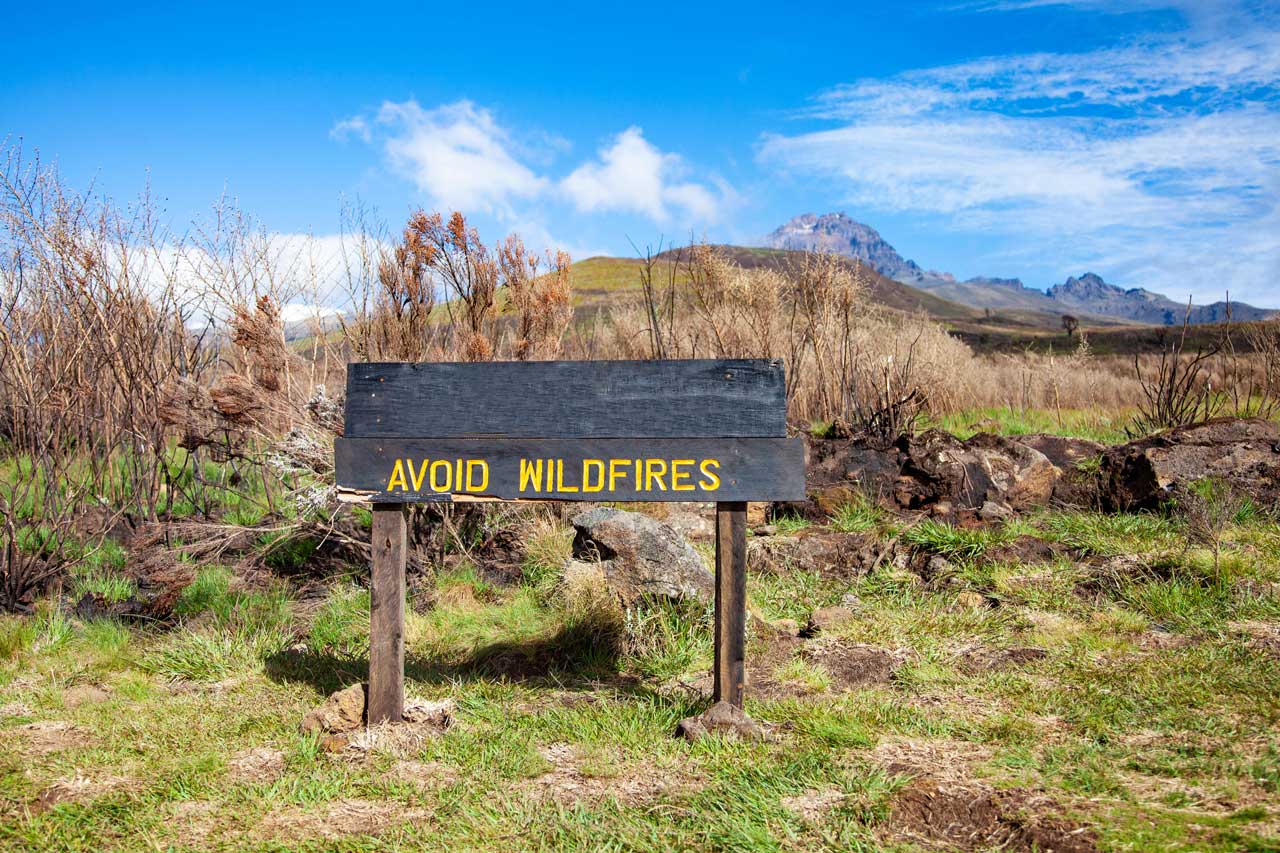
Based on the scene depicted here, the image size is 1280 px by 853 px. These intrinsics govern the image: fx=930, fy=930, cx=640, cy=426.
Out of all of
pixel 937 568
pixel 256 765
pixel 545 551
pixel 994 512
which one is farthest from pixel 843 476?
pixel 256 765

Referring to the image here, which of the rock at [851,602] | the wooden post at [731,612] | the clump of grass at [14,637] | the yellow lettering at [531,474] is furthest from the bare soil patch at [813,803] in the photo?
the clump of grass at [14,637]

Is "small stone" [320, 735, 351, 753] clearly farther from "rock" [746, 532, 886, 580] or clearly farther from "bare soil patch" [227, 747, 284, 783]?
"rock" [746, 532, 886, 580]

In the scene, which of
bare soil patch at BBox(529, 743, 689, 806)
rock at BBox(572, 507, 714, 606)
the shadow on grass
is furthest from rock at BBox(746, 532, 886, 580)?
bare soil patch at BBox(529, 743, 689, 806)

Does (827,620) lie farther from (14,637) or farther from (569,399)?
(14,637)

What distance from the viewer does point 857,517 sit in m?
7.01

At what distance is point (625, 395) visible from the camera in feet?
12.8

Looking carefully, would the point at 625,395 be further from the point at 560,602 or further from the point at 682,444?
the point at 560,602

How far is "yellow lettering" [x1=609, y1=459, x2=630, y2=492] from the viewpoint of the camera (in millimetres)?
3867

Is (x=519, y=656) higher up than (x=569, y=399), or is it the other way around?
(x=569, y=399)

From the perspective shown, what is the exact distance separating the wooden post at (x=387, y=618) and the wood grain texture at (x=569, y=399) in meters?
0.40

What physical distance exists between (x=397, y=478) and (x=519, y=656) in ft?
4.50

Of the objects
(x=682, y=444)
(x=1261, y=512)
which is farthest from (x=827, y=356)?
(x=682, y=444)

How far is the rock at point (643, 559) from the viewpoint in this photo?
16.5 feet

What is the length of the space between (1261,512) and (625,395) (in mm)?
4971
